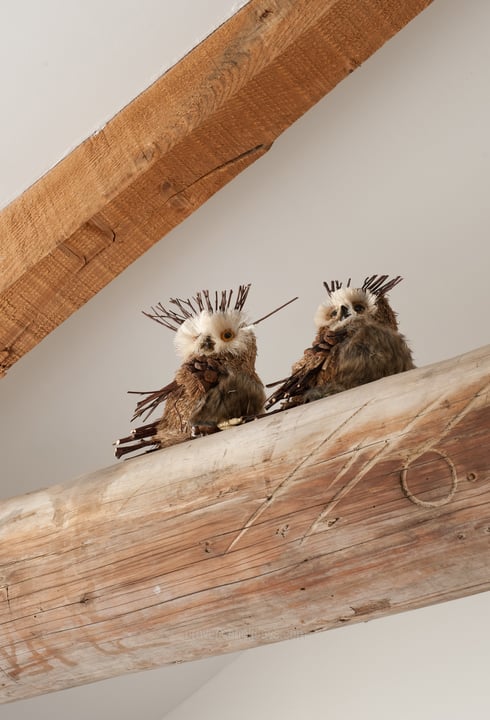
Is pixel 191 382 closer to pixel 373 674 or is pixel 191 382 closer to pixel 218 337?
pixel 218 337

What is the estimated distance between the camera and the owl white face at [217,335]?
1268mm

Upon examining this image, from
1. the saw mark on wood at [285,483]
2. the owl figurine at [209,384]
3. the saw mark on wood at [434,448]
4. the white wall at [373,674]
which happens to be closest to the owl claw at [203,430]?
the owl figurine at [209,384]

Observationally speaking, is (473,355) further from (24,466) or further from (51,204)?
(24,466)

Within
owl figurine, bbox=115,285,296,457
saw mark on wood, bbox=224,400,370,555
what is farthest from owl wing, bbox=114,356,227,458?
saw mark on wood, bbox=224,400,370,555

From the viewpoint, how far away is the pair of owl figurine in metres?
1.15

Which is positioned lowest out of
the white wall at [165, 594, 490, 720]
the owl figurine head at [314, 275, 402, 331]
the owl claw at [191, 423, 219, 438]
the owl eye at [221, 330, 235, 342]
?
the white wall at [165, 594, 490, 720]

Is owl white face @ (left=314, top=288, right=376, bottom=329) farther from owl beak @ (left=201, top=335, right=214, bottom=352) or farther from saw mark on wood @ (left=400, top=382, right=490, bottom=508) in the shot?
saw mark on wood @ (left=400, top=382, right=490, bottom=508)

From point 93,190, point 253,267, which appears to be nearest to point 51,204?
point 93,190

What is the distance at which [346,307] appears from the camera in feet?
4.04

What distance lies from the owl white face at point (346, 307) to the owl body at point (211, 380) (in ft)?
0.37

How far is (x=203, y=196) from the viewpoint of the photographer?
136cm

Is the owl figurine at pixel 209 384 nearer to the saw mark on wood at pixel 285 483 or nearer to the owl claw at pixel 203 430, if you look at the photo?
the owl claw at pixel 203 430

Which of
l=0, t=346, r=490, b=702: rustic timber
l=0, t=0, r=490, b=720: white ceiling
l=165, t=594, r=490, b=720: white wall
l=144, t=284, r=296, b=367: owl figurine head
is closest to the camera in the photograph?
l=0, t=346, r=490, b=702: rustic timber

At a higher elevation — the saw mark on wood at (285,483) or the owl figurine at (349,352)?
the owl figurine at (349,352)
